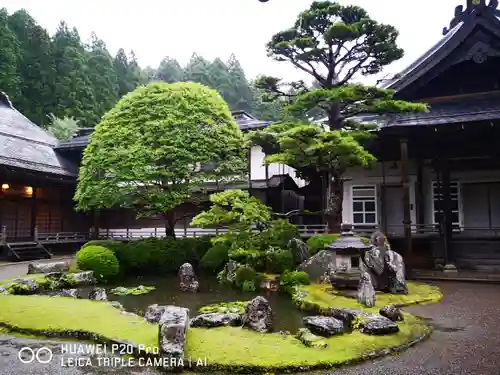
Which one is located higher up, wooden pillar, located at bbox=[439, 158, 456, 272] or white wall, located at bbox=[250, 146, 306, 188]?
white wall, located at bbox=[250, 146, 306, 188]

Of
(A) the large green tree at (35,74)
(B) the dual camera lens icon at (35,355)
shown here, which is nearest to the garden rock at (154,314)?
(B) the dual camera lens icon at (35,355)

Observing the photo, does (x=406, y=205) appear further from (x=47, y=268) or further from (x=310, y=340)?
(x=47, y=268)

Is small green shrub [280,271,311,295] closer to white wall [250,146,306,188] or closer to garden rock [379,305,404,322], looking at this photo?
garden rock [379,305,404,322]

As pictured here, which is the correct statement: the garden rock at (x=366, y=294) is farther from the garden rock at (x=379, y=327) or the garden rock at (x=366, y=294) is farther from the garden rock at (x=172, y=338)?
the garden rock at (x=172, y=338)

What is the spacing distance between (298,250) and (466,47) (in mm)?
10115

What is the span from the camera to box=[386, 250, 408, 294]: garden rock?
11.2 metres

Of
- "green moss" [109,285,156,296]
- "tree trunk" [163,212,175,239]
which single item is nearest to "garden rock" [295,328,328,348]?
"green moss" [109,285,156,296]

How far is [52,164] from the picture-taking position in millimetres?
26406

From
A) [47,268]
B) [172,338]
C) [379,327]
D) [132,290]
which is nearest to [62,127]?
[47,268]

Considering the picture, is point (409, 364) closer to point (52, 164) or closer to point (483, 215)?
point (483, 215)

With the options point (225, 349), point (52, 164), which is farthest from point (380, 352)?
point (52, 164)

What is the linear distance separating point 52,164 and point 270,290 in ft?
62.5

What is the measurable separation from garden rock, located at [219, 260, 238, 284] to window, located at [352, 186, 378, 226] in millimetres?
6874

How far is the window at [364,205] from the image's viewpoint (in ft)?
62.2
